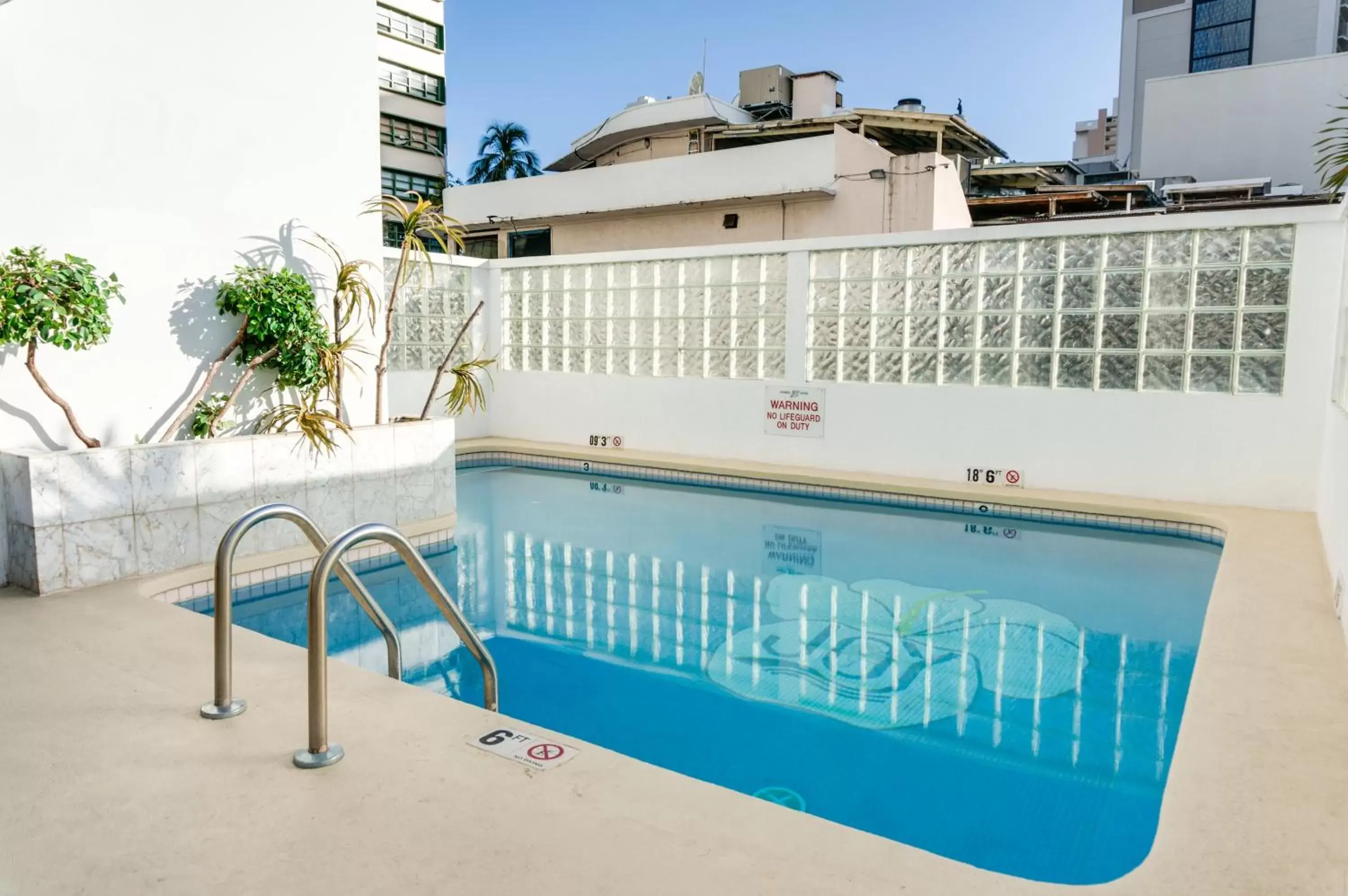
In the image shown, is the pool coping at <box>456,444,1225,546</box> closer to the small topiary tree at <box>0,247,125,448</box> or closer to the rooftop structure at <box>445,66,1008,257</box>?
the small topiary tree at <box>0,247,125,448</box>

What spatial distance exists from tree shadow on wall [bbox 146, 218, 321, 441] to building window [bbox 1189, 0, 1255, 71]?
1421 inches

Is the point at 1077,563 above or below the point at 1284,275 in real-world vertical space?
below

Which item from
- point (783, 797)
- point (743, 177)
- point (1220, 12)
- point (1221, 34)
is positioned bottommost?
point (783, 797)

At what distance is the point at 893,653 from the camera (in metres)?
4.25

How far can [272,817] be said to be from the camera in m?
2.20

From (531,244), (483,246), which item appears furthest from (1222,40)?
(483,246)

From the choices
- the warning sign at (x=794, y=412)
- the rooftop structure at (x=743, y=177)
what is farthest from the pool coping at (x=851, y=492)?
the rooftop structure at (x=743, y=177)

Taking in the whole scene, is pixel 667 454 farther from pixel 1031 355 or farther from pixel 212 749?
pixel 212 749

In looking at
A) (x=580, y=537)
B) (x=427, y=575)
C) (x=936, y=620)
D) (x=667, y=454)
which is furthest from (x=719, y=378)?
(x=427, y=575)

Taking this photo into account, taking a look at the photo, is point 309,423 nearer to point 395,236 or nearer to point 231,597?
point 231,597

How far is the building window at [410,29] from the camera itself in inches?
1090

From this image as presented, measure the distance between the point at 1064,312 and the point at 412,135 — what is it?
26.4 m

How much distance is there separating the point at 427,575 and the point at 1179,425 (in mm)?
6348

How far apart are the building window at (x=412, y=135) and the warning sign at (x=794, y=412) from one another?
75.6 ft
